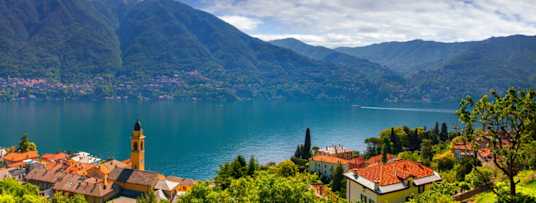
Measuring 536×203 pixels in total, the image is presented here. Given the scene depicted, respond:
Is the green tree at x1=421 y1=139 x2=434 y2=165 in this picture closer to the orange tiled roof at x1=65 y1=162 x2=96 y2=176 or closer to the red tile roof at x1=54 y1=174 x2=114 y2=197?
the red tile roof at x1=54 y1=174 x2=114 y2=197

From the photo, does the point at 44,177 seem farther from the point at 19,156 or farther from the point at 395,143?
the point at 395,143

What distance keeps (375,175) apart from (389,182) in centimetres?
117

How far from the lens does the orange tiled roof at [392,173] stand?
2772 centimetres

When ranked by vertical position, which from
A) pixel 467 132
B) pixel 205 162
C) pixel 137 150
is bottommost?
pixel 205 162

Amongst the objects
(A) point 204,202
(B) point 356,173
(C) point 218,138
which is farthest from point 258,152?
(A) point 204,202

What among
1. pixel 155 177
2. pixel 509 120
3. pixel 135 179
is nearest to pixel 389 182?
pixel 509 120

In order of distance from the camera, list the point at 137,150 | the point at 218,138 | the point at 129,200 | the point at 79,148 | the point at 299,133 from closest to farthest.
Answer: the point at 129,200
the point at 137,150
the point at 79,148
the point at 218,138
the point at 299,133

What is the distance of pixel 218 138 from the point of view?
122 meters

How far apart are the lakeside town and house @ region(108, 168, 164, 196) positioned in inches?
4.2

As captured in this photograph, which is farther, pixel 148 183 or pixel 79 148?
pixel 79 148

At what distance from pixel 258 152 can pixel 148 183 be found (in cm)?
5573

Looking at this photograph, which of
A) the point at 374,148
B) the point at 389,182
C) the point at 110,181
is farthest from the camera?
the point at 374,148

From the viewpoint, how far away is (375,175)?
28328mm

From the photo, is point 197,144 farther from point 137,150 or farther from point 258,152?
point 137,150
